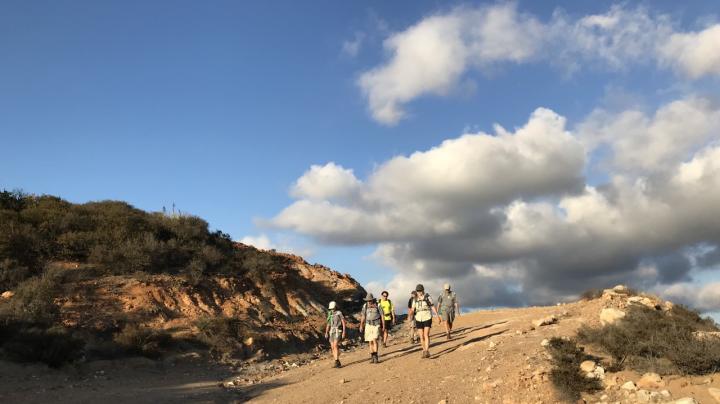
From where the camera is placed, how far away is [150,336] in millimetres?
17812

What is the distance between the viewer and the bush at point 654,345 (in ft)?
30.7

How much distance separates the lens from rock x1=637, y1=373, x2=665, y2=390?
9.12m

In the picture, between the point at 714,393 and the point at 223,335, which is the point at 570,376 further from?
the point at 223,335

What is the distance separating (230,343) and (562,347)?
1245cm

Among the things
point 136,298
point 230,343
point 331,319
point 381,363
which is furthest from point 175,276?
point 381,363

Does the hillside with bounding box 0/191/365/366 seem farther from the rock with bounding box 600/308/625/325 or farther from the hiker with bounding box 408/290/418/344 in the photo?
the rock with bounding box 600/308/625/325

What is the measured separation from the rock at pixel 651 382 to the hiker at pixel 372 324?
6826 mm

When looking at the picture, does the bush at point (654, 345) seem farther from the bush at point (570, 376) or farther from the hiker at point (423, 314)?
the hiker at point (423, 314)

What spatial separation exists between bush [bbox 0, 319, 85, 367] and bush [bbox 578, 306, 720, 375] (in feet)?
44.2

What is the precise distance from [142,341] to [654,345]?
573 inches

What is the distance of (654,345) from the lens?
33.4 ft

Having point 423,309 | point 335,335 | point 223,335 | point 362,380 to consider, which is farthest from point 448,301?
point 223,335

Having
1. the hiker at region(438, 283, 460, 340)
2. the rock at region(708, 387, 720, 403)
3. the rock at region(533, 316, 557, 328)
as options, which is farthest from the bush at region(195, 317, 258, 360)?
the rock at region(708, 387, 720, 403)

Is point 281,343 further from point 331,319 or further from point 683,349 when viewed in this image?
point 683,349
